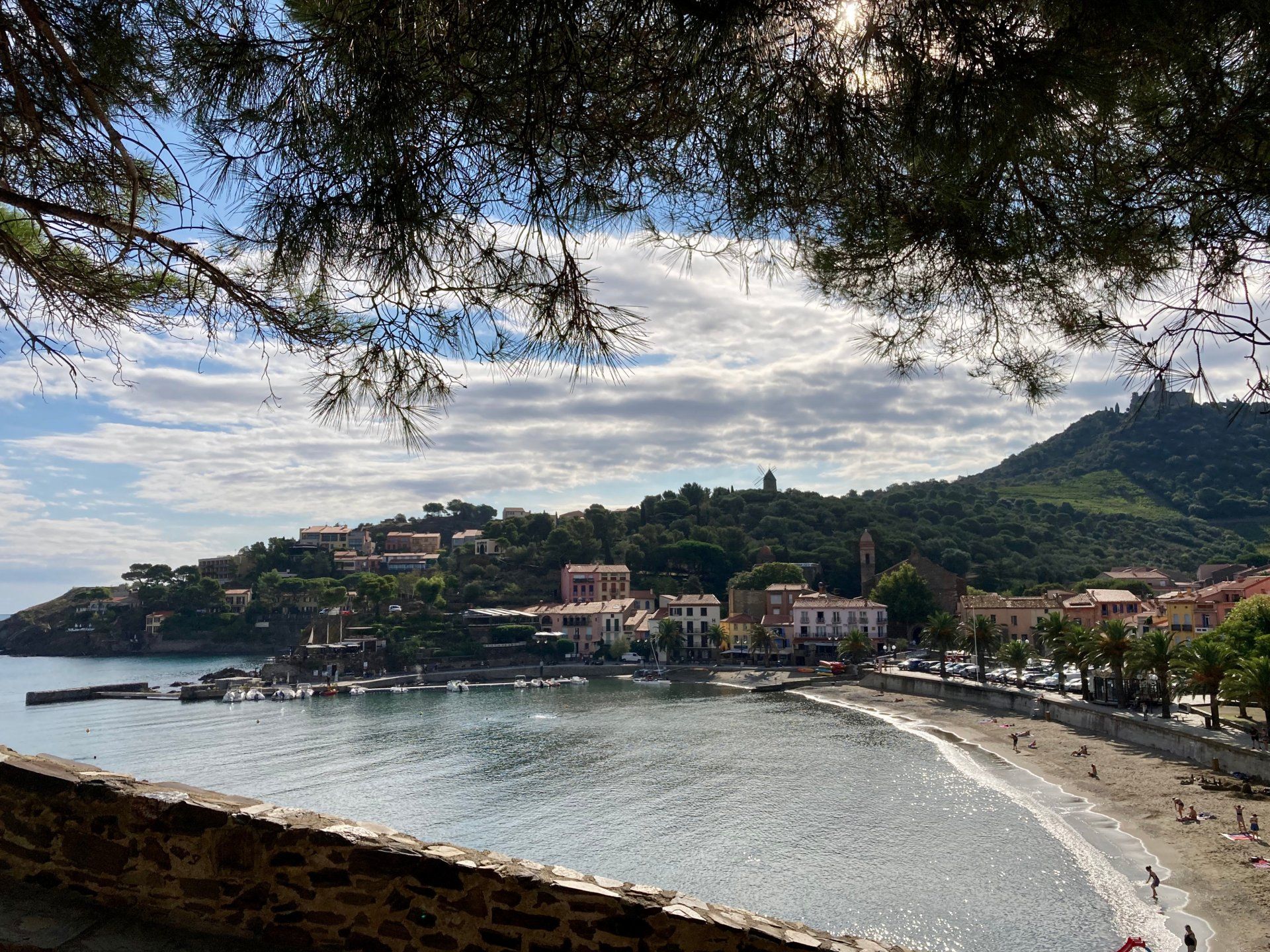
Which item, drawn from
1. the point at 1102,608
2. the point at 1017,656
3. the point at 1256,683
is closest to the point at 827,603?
the point at 1102,608

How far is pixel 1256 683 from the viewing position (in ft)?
63.3

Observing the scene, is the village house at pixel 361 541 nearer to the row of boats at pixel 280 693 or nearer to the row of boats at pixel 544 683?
the row of boats at pixel 280 693

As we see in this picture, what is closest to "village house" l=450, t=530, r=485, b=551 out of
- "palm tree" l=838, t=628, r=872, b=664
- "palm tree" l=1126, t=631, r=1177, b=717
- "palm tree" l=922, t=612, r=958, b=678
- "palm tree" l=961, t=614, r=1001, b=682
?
"palm tree" l=838, t=628, r=872, b=664

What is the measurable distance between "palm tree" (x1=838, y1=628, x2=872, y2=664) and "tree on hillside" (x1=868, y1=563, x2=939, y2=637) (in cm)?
561

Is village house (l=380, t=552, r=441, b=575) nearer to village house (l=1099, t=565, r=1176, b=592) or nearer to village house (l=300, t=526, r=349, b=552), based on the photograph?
village house (l=300, t=526, r=349, b=552)

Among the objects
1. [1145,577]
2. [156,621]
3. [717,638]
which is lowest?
[717,638]

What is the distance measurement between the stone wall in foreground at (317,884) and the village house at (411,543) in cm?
9491

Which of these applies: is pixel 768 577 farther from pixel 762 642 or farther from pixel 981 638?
pixel 981 638

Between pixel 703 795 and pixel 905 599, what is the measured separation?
37975 mm

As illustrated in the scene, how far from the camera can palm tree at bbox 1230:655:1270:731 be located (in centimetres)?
1916

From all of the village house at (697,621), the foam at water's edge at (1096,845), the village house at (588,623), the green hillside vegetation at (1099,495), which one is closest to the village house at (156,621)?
the village house at (588,623)

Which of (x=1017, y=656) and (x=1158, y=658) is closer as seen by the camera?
(x=1158, y=658)

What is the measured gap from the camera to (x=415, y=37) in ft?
11.3

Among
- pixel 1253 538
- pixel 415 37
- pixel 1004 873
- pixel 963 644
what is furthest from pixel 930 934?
pixel 1253 538
